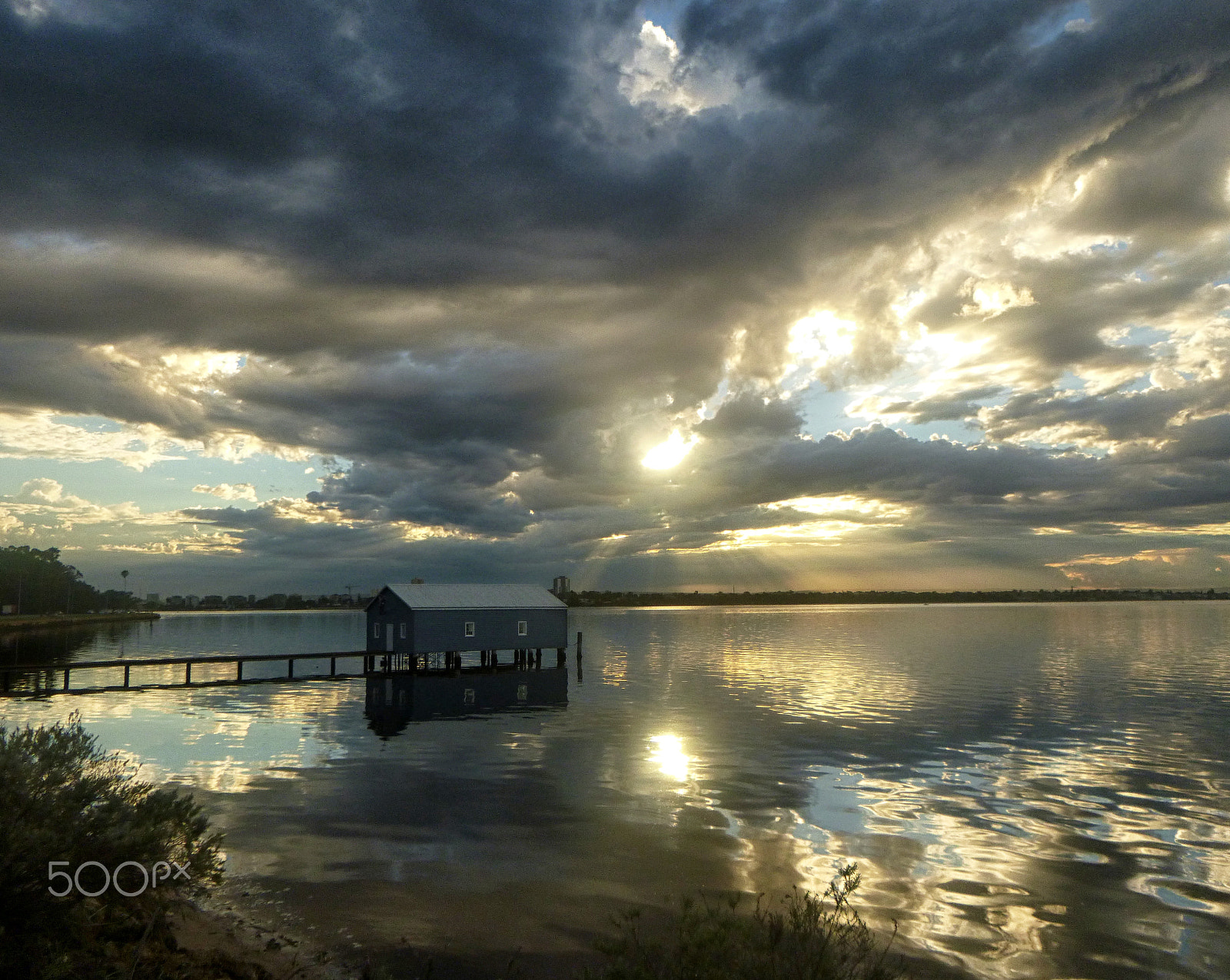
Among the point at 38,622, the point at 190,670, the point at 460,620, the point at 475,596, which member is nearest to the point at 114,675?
the point at 190,670

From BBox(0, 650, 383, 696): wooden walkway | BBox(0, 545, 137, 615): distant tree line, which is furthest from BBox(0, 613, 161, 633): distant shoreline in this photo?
BBox(0, 650, 383, 696): wooden walkway

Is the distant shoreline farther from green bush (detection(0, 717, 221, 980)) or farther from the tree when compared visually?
green bush (detection(0, 717, 221, 980))

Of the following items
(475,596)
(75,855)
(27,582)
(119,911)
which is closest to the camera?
(75,855)

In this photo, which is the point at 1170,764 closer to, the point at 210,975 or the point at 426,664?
the point at 210,975

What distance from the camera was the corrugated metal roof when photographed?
66463 millimetres

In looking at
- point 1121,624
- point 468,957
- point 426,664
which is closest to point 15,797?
point 468,957

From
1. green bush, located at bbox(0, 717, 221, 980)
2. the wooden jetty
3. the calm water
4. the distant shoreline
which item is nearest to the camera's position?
green bush, located at bbox(0, 717, 221, 980)

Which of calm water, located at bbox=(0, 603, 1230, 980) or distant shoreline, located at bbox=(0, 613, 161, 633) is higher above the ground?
distant shoreline, located at bbox=(0, 613, 161, 633)

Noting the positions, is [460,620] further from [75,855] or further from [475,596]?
[75,855]

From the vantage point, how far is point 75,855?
1134 centimetres

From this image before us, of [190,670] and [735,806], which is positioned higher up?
[190,670]

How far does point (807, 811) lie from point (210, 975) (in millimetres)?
17920

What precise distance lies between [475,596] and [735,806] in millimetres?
47150

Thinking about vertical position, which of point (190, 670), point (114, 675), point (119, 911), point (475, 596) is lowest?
point (114, 675)
